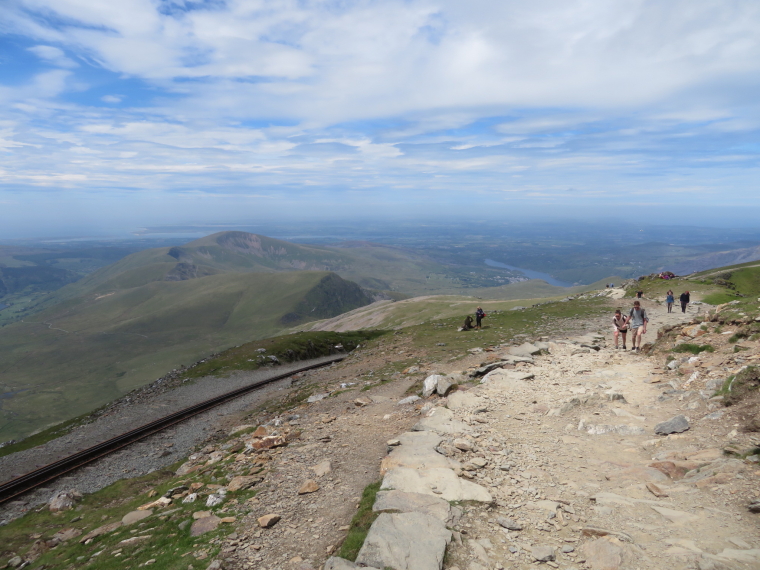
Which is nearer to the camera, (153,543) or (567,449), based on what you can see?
(153,543)

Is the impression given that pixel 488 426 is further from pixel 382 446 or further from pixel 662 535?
pixel 662 535

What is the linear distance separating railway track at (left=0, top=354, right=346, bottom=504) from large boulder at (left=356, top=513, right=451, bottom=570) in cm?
2327

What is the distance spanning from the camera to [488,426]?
14.7 m

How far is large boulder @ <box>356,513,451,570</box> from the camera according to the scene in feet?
25.6

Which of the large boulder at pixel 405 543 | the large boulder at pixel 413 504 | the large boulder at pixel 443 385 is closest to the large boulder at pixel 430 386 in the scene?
the large boulder at pixel 443 385

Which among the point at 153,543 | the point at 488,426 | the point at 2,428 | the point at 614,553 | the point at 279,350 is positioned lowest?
the point at 2,428

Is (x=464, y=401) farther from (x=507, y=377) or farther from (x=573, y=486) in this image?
(x=573, y=486)

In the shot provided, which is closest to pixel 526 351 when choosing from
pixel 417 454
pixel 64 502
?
pixel 417 454

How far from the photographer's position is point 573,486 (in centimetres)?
1036

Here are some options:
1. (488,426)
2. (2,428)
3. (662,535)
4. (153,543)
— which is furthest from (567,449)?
(2,428)

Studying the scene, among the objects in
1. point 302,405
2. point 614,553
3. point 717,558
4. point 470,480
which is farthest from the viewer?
point 302,405

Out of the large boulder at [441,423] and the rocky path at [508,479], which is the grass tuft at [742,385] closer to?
the rocky path at [508,479]

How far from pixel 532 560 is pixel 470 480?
311 centimetres

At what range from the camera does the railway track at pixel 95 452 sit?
21.8 meters
